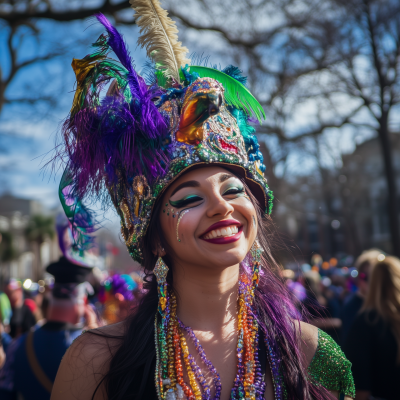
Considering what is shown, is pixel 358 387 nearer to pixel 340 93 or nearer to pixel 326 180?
pixel 340 93

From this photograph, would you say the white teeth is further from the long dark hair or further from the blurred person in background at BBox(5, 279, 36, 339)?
the blurred person in background at BBox(5, 279, 36, 339)

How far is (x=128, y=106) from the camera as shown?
5.91 feet

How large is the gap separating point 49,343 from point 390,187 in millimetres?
8905

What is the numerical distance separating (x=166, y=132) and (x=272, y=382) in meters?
1.19

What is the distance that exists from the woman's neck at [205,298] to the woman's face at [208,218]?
0.09m

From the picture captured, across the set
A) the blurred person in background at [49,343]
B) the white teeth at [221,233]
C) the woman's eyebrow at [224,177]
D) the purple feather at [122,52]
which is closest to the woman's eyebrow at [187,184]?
the woman's eyebrow at [224,177]

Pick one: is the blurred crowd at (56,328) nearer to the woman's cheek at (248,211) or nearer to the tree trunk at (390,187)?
the woman's cheek at (248,211)

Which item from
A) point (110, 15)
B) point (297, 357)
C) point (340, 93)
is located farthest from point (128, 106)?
point (340, 93)

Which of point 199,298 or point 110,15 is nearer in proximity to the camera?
point 199,298

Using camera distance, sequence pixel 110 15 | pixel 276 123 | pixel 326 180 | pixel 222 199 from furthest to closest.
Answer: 1. pixel 326 180
2. pixel 276 123
3. pixel 110 15
4. pixel 222 199

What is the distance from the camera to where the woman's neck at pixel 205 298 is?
179cm

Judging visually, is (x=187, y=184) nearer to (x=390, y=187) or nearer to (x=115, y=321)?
(x=115, y=321)

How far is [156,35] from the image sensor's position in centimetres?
195

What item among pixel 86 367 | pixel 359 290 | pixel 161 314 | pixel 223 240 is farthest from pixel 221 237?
pixel 359 290
